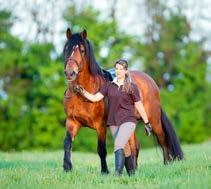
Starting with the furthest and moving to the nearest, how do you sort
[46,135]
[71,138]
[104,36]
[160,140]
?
[104,36], [46,135], [160,140], [71,138]

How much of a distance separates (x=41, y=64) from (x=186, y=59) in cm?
1046

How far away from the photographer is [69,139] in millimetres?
10047

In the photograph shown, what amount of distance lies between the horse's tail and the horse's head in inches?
132

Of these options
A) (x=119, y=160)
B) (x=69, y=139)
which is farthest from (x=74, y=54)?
(x=119, y=160)

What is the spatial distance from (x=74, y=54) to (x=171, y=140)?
3745 mm

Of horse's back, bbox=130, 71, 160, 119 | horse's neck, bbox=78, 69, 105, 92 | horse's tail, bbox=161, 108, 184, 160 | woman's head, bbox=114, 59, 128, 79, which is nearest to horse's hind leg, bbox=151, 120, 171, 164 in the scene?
horse's tail, bbox=161, 108, 184, 160

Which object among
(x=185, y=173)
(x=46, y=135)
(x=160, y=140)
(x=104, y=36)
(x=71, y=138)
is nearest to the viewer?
(x=185, y=173)

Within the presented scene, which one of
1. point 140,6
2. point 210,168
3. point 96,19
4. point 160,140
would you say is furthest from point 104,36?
point 210,168

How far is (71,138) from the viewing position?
396 inches

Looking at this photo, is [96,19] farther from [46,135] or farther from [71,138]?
[71,138]

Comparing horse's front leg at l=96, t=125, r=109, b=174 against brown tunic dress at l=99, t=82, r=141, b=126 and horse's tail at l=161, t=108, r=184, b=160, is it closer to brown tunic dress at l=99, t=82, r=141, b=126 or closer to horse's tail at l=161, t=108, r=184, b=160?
brown tunic dress at l=99, t=82, r=141, b=126

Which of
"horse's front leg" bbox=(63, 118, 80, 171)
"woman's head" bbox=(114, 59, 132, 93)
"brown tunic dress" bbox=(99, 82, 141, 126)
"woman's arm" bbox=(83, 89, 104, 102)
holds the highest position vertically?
"woman's head" bbox=(114, 59, 132, 93)

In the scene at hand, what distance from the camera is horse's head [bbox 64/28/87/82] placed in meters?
9.42

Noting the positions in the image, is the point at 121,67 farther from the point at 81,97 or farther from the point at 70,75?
the point at 81,97
